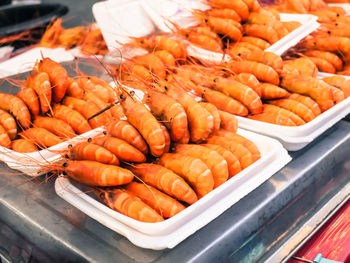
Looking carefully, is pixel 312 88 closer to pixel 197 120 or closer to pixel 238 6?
pixel 197 120

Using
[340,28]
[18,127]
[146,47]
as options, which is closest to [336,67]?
[340,28]

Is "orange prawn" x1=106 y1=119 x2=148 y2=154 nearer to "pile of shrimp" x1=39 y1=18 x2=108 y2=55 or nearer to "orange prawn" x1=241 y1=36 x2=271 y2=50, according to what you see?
"orange prawn" x1=241 y1=36 x2=271 y2=50

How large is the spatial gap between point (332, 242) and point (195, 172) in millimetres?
715

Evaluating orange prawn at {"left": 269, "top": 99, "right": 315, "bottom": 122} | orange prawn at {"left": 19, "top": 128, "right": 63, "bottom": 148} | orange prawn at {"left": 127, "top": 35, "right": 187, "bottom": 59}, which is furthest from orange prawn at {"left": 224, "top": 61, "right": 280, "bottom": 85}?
orange prawn at {"left": 19, "top": 128, "right": 63, "bottom": 148}

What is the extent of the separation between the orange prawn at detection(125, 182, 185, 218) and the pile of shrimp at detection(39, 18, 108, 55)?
232cm

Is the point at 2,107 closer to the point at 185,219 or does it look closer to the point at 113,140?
the point at 113,140

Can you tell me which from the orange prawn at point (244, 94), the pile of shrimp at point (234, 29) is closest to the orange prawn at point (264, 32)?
the pile of shrimp at point (234, 29)

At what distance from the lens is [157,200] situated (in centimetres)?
135

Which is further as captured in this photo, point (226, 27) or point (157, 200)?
point (226, 27)

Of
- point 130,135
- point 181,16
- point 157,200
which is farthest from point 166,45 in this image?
point 157,200

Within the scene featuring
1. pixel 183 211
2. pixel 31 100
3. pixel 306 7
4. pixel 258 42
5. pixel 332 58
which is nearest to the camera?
pixel 183 211

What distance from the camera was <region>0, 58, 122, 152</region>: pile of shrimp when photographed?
1817mm

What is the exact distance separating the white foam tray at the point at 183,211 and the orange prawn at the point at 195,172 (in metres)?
0.05

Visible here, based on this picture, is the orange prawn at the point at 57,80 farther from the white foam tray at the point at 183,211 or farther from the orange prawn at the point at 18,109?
the white foam tray at the point at 183,211
